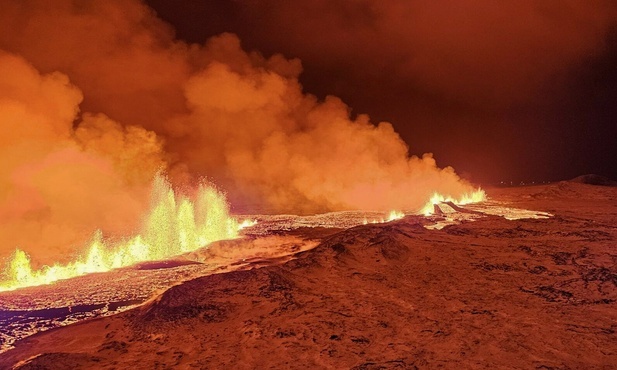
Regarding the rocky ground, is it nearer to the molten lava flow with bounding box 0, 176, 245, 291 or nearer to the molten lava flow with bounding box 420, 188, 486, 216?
the molten lava flow with bounding box 0, 176, 245, 291

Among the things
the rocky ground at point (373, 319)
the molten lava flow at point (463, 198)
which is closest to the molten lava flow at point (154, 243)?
the rocky ground at point (373, 319)

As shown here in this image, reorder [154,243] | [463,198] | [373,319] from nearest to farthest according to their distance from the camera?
1. [373,319]
2. [154,243]
3. [463,198]

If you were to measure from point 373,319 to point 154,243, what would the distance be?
13440 mm

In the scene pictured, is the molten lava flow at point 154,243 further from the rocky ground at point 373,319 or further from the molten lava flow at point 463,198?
the molten lava flow at point 463,198

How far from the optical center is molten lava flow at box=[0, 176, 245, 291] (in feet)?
44.1

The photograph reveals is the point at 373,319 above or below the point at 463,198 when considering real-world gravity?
below

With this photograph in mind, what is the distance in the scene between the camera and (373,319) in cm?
781

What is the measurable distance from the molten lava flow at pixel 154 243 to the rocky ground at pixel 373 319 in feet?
20.2

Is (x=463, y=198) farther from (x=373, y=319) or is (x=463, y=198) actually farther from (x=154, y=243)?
(x=373, y=319)

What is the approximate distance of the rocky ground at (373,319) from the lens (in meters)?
6.30

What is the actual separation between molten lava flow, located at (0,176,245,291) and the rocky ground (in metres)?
6.16

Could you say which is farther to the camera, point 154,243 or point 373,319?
point 154,243

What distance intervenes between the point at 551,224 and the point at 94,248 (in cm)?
2148

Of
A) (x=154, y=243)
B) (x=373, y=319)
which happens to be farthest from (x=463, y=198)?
(x=373, y=319)
